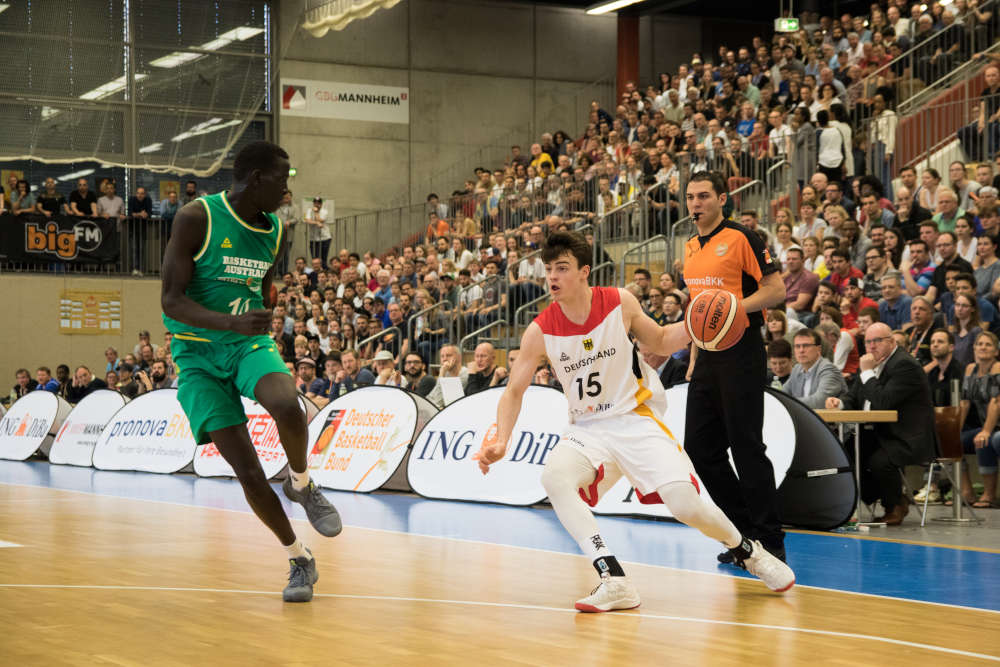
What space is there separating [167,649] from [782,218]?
35.7ft

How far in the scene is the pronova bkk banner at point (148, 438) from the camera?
15062 mm

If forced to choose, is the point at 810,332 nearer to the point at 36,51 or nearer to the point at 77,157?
the point at 77,157

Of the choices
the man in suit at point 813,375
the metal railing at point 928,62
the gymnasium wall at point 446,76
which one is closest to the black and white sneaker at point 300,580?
the man in suit at point 813,375

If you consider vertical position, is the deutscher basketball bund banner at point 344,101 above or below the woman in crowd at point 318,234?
above

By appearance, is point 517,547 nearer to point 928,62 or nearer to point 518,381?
point 518,381

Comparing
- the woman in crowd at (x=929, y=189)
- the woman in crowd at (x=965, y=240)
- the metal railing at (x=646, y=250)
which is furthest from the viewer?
the metal railing at (x=646, y=250)

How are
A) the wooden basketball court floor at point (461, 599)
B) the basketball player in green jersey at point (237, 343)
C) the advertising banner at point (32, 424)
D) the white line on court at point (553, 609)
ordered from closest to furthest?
the wooden basketball court floor at point (461, 599) < the white line on court at point (553, 609) < the basketball player in green jersey at point (237, 343) < the advertising banner at point (32, 424)

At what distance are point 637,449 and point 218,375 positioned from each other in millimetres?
1860

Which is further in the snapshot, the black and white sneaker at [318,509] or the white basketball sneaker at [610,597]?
the black and white sneaker at [318,509]

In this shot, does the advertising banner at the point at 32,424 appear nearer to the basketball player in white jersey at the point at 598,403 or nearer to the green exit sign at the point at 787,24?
the green exit sign at the point at 787,24

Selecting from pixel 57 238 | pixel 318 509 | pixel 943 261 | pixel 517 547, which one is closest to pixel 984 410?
pixel 943 261

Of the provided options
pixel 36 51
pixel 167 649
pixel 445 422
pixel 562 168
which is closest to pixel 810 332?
pixel 445 422

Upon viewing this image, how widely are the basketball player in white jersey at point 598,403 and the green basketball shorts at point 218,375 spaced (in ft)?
3.52

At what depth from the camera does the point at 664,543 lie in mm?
8141
